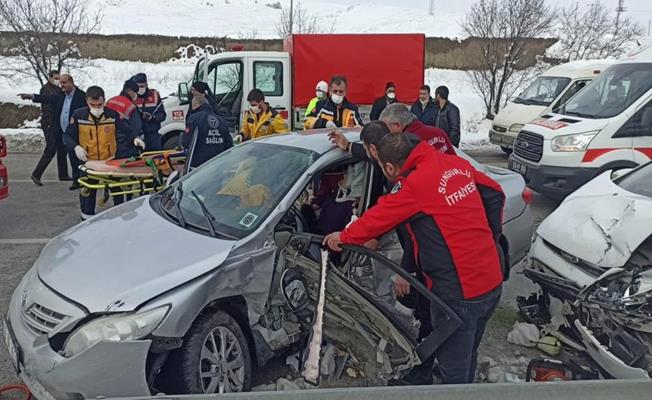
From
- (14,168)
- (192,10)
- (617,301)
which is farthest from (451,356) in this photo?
(192,10)

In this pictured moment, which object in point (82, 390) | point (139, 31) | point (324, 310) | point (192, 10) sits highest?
point (192, 10)

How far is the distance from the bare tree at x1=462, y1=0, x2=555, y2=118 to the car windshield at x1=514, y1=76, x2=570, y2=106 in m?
4.02

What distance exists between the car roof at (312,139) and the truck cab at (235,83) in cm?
629

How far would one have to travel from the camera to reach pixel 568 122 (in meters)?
8.10

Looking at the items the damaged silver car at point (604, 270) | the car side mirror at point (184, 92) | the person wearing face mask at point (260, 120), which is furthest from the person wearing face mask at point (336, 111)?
the car side mirror at point (184, 92)

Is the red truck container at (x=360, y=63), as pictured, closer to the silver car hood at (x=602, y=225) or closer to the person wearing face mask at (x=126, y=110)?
the person wearing face mask at (x=126, y=110)

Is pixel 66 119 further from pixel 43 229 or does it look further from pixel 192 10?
pixel 192 10

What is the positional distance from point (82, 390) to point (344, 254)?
4.95 feet

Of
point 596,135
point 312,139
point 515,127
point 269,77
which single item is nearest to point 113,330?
point 312,139

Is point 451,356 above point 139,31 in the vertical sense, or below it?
below

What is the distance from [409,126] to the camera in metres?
4.33

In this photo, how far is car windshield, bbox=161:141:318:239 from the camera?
3.50 metres

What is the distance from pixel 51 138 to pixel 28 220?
2441 millimetres

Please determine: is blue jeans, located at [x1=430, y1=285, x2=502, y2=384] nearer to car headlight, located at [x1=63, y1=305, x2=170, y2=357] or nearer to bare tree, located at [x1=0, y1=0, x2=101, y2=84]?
car headlight, located at [x1=63, y1=305, x2=170, y2=357]
